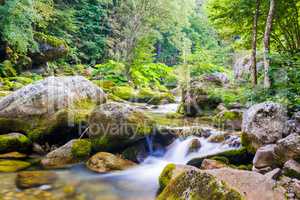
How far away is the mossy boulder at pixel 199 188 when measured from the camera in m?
2.64

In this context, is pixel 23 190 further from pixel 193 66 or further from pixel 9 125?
pixel 193 66

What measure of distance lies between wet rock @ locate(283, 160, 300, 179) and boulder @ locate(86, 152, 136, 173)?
301cm

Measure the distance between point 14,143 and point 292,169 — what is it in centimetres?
550

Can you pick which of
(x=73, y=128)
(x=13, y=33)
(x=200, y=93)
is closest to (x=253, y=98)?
(x=200, y=93)

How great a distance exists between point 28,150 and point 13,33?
26.2ft

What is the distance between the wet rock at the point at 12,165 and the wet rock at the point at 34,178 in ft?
1.08

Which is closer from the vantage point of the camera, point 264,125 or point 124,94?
point 264,125

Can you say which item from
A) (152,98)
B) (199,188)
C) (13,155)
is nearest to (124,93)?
(152,98)

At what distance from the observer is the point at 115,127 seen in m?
6.65

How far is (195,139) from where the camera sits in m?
6.95

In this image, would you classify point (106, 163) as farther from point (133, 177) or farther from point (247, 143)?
point (247, 143)

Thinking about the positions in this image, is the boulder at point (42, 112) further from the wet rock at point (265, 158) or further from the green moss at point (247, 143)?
the wet rock at point (265, 158)

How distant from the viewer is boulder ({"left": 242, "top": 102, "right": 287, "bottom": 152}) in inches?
215

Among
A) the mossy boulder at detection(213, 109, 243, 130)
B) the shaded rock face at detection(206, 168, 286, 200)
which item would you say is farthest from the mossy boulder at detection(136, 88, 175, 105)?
the shaded rock face at detection(206, 168, 286, 200)
